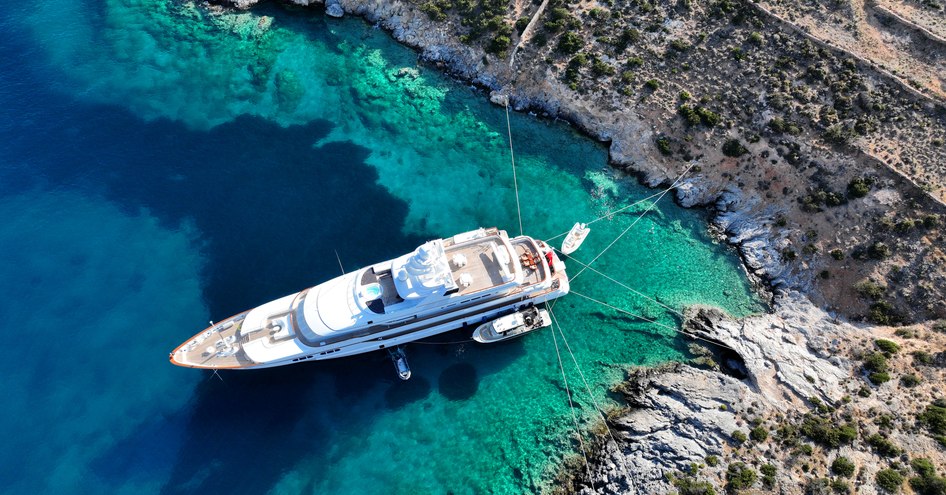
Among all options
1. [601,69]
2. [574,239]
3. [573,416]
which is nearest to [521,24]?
[601,69]

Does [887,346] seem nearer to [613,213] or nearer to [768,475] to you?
[768,475]

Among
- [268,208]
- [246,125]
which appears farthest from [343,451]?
[246,125]

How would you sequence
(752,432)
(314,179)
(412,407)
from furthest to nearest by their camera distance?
(314,179)
(412,407)
(752,432)

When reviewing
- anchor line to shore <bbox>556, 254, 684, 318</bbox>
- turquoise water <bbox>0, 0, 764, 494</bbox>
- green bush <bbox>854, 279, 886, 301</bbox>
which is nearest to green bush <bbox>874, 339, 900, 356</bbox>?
green bush <bbox>854, 279, 886, 301</bbox>

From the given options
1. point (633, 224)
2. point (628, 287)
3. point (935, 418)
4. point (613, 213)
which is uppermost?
point (613, 213)

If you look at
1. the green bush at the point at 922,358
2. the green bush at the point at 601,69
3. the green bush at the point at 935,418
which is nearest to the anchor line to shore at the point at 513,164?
the green bush at the point at 601,69

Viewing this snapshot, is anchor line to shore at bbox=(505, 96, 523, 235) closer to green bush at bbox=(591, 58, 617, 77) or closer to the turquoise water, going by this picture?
the turquoise water

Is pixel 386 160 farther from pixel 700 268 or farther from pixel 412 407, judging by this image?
pixel 700 268
